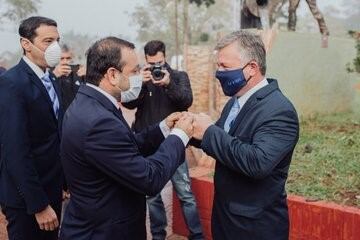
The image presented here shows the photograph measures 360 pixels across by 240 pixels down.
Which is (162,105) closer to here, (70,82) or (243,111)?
(70,82)

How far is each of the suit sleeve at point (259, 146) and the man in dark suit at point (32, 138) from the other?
3.97ft

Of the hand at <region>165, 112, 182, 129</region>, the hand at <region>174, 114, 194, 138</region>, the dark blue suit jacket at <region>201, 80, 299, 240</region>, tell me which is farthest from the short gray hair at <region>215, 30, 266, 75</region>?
the hand at <region>165, 112, 182, 129</region>

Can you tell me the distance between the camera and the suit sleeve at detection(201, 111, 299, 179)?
7.34 ft

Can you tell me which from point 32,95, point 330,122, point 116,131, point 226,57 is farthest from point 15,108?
point 330,122

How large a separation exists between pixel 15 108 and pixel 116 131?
100cm

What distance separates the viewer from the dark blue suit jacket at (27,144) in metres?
2.85

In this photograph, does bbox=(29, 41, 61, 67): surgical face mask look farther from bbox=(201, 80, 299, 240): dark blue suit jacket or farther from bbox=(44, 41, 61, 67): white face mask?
bbox=(201, 80, 299, 240): dark blue suit jacket

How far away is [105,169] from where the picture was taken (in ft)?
7.16

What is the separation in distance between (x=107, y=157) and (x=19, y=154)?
0.96 metres

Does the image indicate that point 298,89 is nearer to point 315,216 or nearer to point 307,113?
point 307,113

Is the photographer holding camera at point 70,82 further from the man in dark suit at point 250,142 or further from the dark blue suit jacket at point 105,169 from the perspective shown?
the man in dark suit at point 250,142

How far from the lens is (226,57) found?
96.2 inches

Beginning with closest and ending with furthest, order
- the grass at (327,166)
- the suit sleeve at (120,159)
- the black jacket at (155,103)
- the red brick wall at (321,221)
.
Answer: the suit sleeve at (120,159)
the red brick wall at (321,221)
the grass at (327,166)
the black jacket at (155,103)

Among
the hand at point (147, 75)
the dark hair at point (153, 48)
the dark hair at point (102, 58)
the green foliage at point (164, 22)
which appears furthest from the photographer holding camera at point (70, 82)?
the green foliage at point (164, 22)
